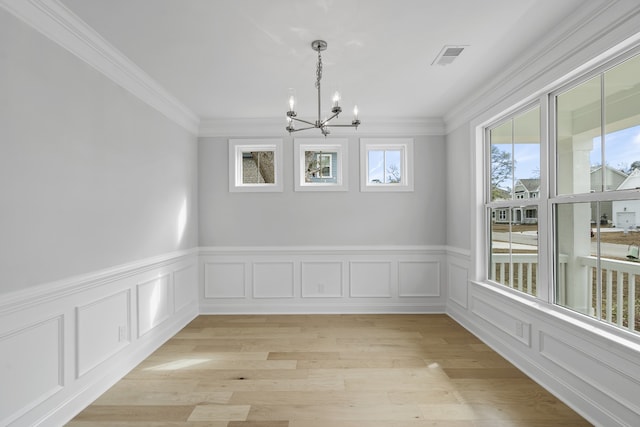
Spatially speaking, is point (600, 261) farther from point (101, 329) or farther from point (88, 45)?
point (88, 45)

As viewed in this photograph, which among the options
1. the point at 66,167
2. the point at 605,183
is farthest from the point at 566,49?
the point at 66,167

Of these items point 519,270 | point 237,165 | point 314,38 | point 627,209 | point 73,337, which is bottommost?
point 73,337

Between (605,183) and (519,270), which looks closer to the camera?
(605,183)

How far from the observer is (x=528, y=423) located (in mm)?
2164

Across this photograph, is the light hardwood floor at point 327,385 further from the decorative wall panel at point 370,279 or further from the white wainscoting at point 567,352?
the decorative wall panel at point 370,279

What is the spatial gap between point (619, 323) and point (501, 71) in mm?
2199

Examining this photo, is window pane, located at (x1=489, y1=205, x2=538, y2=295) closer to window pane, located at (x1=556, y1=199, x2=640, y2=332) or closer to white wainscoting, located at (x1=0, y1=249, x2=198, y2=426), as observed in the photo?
window pane, located at (x1=556, y1=199, x2=640, y2=332)

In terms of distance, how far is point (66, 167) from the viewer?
2229mm

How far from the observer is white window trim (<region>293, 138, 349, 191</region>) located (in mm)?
4625

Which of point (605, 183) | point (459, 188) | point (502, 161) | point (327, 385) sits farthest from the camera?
point (459, 188)

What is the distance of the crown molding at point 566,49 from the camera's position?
192cm

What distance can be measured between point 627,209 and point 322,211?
3166 mm

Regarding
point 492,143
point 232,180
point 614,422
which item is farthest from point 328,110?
point 614,422

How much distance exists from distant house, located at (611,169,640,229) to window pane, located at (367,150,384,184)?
2.82m
